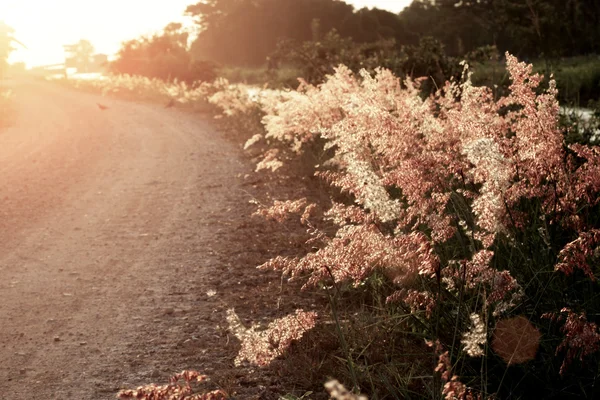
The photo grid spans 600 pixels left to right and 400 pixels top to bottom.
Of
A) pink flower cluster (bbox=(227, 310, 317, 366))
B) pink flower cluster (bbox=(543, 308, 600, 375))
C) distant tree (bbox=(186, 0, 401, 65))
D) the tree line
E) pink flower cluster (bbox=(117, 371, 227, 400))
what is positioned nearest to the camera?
pink flower cluster (bbox=(117, 371, 227, 400))

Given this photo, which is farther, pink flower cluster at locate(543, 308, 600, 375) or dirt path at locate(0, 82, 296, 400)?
dirt path at locate(0, 82, 296, 400)

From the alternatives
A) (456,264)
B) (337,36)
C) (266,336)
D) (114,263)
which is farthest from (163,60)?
(266,336)

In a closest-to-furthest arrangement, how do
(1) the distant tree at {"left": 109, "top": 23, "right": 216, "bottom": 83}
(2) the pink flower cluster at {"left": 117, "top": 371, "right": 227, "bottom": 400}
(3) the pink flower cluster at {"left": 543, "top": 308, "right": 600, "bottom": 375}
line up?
(2) the pink flower cluster at {"left": 117, "top": 371, "right": 227, "bottom": 400}, (3) the pink flower cluster at {"left": 543, "top": 308, "right": 600, "bottom": 375}, (1) the distant tree at {"left": 109, "top": 23, "right": 216, "bottom": 83}

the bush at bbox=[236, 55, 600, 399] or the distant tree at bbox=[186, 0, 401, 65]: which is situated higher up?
the distant tree at bbox=[186, 0, 401, 65]

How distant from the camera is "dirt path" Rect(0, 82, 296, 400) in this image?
159 inches

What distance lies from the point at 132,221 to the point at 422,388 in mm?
5044

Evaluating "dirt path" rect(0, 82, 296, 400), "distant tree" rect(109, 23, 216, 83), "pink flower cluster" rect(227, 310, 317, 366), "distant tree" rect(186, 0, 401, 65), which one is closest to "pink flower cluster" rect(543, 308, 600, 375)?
"pink flower cluster" rect(227, 310, 317, 366)

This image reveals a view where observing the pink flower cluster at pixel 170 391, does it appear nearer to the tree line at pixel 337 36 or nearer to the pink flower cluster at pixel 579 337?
the pink flower cluster at pixel 579 337

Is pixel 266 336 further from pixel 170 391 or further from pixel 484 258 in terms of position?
pixel 484 258

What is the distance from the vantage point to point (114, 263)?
6.13m

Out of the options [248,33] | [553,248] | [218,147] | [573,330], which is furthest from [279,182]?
[248,33]

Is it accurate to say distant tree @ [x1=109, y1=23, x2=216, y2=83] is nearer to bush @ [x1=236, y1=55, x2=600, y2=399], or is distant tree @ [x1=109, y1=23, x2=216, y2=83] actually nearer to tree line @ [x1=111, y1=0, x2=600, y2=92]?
tree line @ [x1=111, y1=0, x2=600, y2=92]

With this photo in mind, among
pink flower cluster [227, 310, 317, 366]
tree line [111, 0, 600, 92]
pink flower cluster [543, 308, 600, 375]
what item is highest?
tree line [111, 0, 600, 92]

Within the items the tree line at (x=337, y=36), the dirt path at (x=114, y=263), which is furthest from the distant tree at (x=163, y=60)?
the dirt path at (x=114, y=263)
